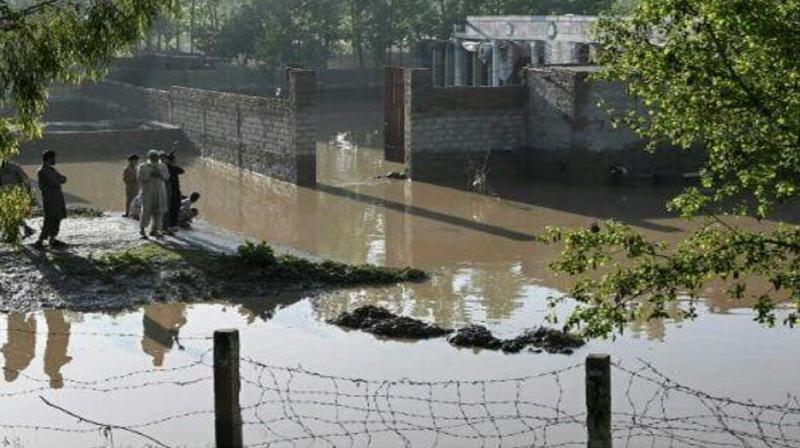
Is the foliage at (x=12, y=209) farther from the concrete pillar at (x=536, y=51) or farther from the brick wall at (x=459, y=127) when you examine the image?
the concrete pillar at (x=536, y=51)

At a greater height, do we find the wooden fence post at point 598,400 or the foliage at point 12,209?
the foliage at point 12,209

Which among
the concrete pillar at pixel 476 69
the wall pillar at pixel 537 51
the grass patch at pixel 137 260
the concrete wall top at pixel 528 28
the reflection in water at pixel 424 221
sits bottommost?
the reflection in water at pixel 424 221

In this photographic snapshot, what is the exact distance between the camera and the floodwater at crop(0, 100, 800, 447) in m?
12.6

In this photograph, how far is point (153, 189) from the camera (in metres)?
19.8

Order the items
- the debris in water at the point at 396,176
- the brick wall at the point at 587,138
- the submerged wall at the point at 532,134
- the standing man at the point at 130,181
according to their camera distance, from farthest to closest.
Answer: the debris in water at the point at 396,176 < the submerged wall at the point at 532,134 < the brick wall at the point at 587,138 < the standing man at the point at 130,181

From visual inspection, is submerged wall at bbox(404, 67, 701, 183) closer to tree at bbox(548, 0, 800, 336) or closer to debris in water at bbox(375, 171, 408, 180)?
debris in water at bbox(375, 171, 408, 180)

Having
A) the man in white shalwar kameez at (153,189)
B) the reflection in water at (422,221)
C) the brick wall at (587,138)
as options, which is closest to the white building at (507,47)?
the brick wall at (587,138)

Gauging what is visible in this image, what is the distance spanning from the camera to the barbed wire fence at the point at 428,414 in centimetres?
1159

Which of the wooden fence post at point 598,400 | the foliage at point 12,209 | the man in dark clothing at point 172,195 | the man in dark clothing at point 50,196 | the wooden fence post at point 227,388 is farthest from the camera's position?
the man in dark clothing at point 172,195

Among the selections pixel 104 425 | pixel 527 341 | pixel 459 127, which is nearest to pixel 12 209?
pixel 104 425

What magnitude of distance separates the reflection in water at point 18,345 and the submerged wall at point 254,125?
1331 cm

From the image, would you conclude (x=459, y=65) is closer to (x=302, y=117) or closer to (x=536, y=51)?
(x=536, y=51)

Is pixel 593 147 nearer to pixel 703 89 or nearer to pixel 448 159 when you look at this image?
pixel 448 159

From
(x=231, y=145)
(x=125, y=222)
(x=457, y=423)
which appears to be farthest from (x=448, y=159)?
(x=457, y=423)
